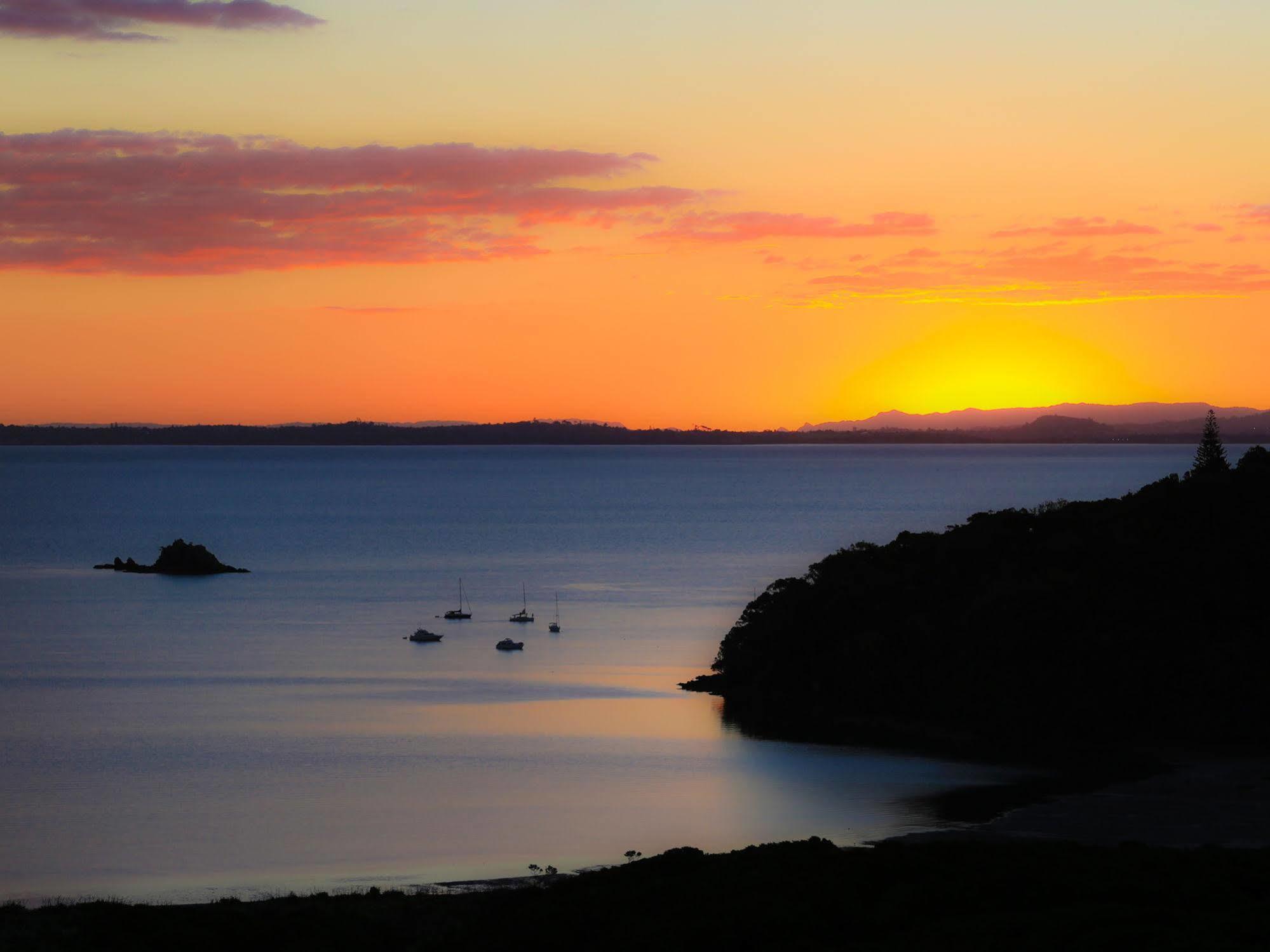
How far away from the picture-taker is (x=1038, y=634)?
5484 cm

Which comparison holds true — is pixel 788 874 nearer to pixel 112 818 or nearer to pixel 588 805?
pixel 588 805

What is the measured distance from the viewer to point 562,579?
112 metres

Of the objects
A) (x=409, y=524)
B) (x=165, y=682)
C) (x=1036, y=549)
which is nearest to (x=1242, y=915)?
(x=1036, y=549)

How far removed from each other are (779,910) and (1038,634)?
29.9 meters

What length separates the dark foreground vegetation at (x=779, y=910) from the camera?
25609 mm

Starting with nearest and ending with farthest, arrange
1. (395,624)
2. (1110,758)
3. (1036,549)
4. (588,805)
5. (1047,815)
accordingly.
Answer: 1. (1047,815)
2. (588,805)
3. (1110,758)
4. (1036,549)
5. (395,624)

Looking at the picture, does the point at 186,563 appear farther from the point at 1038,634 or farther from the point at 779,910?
the point at 779,910

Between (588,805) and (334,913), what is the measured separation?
15828 mm

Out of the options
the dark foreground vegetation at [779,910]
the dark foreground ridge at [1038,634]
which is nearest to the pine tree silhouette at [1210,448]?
the dark foreground ridge at [1038,634]

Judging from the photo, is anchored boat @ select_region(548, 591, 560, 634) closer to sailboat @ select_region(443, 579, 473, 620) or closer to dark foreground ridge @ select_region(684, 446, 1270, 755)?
sailboat @ select_region(443, 579, 473, 620)

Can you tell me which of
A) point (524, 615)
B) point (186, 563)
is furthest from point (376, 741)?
point (186, 563)

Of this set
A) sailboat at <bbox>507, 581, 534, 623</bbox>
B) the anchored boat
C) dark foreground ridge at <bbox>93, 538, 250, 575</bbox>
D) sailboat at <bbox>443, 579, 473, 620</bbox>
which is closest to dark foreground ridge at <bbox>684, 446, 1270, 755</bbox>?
the anchored boat

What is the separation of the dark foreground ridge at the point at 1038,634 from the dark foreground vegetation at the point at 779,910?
22261 mm

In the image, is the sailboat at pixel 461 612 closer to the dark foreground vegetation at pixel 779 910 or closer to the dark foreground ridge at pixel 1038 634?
the dark foreground ridge at pixel 1038 634
